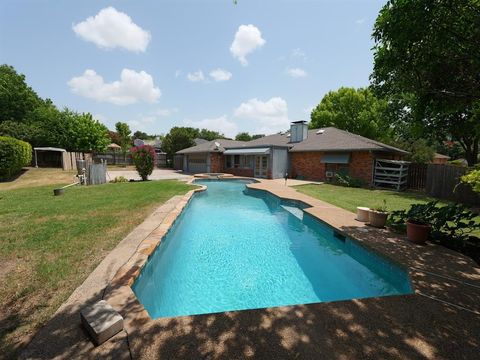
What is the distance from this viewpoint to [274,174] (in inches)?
920

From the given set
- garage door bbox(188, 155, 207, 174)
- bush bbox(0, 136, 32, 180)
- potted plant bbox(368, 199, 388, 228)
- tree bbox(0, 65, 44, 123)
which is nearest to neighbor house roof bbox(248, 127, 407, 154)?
garage door bbox(188, 155, 207, 174)

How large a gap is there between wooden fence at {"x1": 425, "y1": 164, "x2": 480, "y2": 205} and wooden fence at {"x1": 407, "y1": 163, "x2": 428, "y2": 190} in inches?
76.9

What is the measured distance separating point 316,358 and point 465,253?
5510 mm

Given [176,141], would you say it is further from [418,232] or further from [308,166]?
[418,232]

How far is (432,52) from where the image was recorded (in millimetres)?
4727

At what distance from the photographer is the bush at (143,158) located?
64.3 feet

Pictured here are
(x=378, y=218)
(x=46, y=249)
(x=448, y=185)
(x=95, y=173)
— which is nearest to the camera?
(x=46, y=249)

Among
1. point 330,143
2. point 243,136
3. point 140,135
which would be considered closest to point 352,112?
point 330,143

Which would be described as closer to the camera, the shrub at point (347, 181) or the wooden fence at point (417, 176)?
the wooden fence at point (417, 176)

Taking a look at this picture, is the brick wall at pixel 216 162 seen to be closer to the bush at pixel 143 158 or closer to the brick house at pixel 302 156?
the brick house at pixel 302 156

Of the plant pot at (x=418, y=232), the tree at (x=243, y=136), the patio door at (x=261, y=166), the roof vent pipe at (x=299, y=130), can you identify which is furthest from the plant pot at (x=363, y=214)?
the tree at (x=243, y=136)

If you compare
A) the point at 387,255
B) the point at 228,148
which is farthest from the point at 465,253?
the point at 228,148

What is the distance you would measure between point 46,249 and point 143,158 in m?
15.6

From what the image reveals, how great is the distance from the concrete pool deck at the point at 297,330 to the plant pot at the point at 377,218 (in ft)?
9.89
